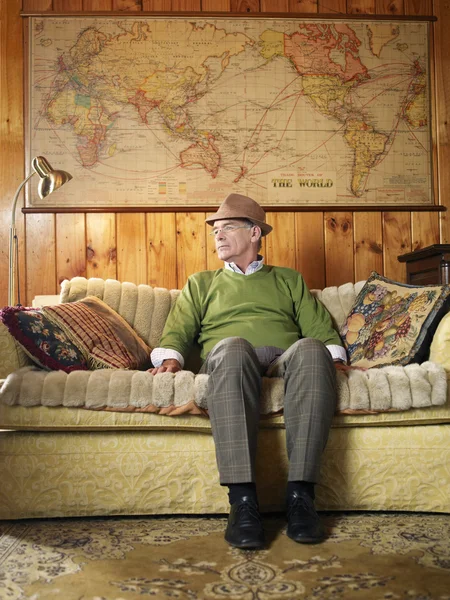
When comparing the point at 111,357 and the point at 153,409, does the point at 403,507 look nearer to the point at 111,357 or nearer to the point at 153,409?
the point at 153,409

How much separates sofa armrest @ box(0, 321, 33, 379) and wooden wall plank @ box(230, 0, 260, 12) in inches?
79.5

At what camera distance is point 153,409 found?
189 cm

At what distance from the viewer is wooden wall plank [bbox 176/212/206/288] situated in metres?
3.09

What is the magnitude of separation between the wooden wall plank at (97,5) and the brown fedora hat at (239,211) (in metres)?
1.27

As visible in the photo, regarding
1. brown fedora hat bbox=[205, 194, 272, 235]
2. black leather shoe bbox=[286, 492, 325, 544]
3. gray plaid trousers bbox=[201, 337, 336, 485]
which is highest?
brown fedora hat bbox=[205, 194, 272, 235]

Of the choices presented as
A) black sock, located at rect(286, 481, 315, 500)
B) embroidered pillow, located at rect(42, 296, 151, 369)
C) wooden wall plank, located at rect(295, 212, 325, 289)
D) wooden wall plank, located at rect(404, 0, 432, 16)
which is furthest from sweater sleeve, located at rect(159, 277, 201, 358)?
wooden wall plank, located at rect(404, 0, 432, 16)

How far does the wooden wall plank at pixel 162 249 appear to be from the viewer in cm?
308

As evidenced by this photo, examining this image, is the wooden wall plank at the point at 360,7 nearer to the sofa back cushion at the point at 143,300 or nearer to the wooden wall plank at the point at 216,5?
the wooden wall plank at the point at 216,5

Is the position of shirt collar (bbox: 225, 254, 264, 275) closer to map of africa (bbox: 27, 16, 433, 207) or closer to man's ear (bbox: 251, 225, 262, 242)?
man's ear (bbox: 251, 225, 262, 242)

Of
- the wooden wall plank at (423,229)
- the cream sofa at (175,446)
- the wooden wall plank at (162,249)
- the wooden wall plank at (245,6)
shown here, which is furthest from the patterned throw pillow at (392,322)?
the wooden wall plank at (245,6)

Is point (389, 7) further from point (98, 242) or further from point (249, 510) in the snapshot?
point (249, 510)

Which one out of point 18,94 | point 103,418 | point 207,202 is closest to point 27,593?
point 103,418

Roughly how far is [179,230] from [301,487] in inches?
64.8

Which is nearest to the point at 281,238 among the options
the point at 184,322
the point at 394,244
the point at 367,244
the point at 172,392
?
the point at 367,244
